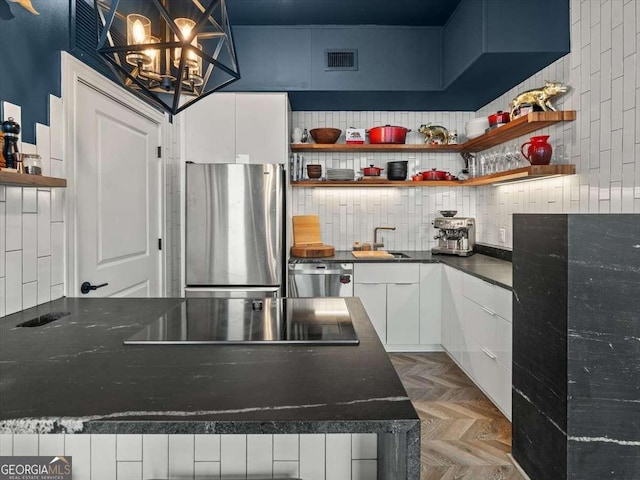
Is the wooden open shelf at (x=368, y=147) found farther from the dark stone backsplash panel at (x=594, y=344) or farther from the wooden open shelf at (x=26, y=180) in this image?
the wooden open shelf at (x=26, y=180)

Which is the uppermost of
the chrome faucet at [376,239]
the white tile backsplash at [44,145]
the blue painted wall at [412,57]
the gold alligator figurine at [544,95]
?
the blue painted wall at [412,57]

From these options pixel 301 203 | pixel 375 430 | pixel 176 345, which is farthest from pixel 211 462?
pixel 301 203

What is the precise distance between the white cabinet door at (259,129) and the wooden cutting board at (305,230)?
0.75 m

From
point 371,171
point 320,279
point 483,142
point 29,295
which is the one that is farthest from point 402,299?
point 29,295

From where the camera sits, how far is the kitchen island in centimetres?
80

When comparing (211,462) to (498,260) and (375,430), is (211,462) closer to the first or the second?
(375,430)

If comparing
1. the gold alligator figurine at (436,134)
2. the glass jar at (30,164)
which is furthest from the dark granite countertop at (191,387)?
the gold alligator figurine at (436,134)

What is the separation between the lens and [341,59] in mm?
3781

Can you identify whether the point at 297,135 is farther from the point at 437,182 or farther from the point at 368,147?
the point at 437,182

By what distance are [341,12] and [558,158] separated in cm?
191

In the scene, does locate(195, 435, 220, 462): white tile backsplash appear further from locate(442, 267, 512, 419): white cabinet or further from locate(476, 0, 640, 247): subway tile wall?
locate(476, 0, 640, 247): subway tile wall

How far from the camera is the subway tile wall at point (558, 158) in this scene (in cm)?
231

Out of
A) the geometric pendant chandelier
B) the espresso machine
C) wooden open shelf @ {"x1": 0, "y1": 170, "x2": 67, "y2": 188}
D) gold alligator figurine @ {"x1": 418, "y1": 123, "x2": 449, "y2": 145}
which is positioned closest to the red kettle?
the espresso machine

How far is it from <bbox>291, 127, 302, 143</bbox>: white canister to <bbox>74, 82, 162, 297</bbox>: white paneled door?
4.30ft
